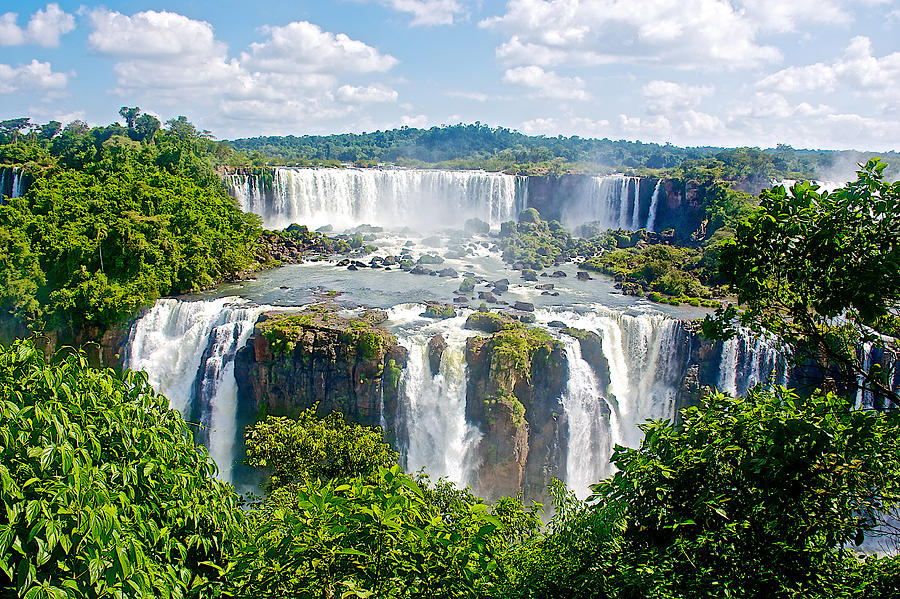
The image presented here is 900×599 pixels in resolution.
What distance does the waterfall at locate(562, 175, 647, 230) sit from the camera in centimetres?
4194

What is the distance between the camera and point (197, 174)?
32.2 meters

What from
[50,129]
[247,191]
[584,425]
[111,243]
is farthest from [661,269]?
[50,129]

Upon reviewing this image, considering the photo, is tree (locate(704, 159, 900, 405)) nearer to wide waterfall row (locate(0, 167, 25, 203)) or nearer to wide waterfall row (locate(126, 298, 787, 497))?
wide waterfall row (locate(126, 298, 787, 497))

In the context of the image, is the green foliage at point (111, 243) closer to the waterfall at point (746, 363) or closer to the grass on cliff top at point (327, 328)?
the grass on cliff top at point (327, 328)

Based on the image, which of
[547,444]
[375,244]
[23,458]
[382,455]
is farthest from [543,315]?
[23,458]

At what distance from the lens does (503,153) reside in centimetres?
7581

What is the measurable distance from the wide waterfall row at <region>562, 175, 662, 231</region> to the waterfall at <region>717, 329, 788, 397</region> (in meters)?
22.7

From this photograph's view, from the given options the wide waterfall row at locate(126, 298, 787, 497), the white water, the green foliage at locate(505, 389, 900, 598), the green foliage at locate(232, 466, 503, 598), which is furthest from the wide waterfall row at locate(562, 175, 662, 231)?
the green foliage at locate(232, 466, 503, 598)

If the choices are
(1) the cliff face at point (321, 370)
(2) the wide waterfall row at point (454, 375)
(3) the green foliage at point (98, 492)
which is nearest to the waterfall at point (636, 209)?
(2) the wide waterfall row at point (454, 375)

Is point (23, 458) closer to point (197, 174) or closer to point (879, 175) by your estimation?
point (879, 175)

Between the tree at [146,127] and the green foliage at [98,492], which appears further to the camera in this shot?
the tree at [146,127]

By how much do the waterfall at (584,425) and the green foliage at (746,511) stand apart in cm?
1319

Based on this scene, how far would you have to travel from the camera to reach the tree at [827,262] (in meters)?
4.91

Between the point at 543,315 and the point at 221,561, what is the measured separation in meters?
17.0
